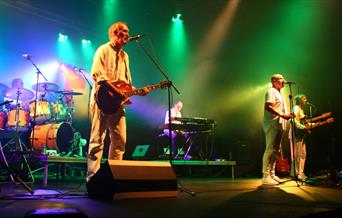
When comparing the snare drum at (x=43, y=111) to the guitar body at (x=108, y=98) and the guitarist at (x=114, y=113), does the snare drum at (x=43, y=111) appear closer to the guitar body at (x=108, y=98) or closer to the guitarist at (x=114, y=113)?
the guitarist at (x=114, y=113)

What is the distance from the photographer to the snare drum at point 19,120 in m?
8.19

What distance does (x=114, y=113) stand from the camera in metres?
4.79

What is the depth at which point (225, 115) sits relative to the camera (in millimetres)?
13156

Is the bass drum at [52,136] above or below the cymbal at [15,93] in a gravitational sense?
below

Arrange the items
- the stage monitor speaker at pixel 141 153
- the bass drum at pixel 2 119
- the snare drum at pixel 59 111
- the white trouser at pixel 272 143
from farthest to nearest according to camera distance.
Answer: the stage monitor speaker at pixel 141 153
the snare drum at pixel 59 111
the bass drum at pixel 2 119
the white trouser at pixel 272 143

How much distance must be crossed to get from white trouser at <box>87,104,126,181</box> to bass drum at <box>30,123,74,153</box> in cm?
376

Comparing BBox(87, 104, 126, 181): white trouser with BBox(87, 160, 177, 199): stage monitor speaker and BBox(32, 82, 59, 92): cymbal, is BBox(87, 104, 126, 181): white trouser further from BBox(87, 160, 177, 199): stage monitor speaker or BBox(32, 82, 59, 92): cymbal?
BBox(32, 82, 59, 92): cymbal

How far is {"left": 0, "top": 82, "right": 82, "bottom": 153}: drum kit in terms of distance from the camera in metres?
8.20

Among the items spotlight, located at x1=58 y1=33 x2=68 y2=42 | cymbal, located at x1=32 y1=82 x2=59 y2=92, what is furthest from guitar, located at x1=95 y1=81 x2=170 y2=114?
spotlight, located at x1=58 y1=33 x2=68 y2=42

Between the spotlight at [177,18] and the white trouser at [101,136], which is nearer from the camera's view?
the white trouser at [101,136]

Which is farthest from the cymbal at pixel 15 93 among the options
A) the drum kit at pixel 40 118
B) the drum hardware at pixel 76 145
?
the drum hardware at pixel 76 145

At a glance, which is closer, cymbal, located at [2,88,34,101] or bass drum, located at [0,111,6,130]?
bass drum, located at [0,111,6,130]

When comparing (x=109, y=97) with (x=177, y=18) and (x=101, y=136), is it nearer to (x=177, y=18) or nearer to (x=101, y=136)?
(x=101, y=136)

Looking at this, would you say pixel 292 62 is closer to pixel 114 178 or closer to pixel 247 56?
pixel 247 56
